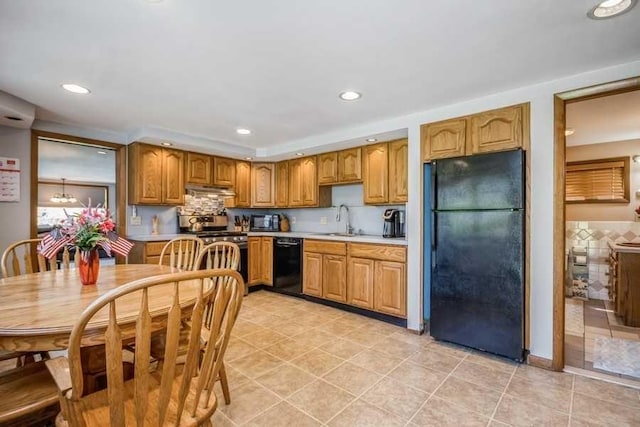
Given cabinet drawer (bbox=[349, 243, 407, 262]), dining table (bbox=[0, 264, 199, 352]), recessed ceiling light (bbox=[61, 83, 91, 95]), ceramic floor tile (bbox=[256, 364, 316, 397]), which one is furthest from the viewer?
cabinet drawer (bbox=[349, 243, 407, 262])

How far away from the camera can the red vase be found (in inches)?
70.5

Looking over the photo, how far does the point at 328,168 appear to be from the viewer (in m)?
4.39

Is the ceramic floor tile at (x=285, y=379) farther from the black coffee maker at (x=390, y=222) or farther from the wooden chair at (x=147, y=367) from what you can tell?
the black coffee maker at (x=390, y=222)

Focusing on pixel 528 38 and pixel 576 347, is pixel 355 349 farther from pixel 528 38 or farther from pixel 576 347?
pixel 528 38

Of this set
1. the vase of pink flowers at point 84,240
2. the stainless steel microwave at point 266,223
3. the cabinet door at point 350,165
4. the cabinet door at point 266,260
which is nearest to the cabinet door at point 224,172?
the stainless steel microwave at point 266,223

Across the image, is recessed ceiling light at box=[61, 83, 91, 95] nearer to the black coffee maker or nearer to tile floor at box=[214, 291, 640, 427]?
tile floor at box=[214, 291, 640, 427]

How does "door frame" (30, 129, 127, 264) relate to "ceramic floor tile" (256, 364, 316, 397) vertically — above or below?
above

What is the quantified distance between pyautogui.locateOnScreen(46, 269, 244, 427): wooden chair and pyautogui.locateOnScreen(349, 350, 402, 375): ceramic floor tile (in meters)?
1.51

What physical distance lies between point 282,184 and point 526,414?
13.2 ft

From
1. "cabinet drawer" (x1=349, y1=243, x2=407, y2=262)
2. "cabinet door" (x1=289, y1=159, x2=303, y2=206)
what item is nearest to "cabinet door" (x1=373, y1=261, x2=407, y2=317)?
"cabinet drawer" (x1=349, y1=243, x2=407, y2=262)

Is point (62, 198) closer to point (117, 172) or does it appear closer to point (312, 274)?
point (117, 172)

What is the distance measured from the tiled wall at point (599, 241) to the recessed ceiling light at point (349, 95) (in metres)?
4.04

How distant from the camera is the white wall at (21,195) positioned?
→ 126 inches

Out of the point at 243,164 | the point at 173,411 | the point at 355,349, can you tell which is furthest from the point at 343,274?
the point at 173,411
